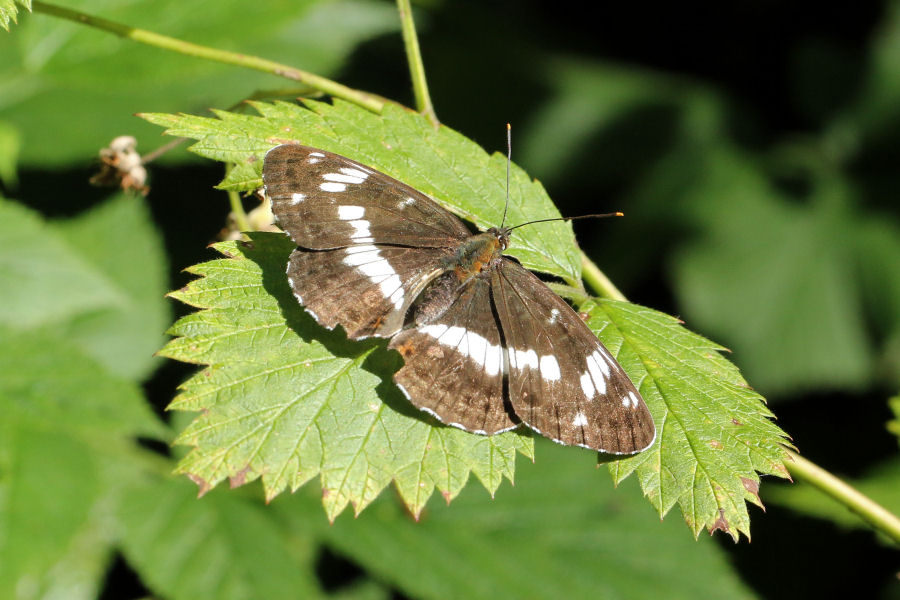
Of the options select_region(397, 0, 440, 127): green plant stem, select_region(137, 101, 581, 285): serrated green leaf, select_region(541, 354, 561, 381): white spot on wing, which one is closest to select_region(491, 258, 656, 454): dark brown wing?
select_region(541, 354, 561, 381): white spot on wing

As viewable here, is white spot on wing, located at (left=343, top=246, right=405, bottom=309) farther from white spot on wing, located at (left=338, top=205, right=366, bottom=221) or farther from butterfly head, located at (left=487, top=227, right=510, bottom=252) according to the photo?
butterfly head, located at (left=487, top=227, right=510, bottom=252)

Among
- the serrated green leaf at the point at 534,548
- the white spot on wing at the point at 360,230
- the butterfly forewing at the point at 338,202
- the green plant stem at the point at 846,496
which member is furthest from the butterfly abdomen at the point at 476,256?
the serrated green leaf at the point at 534,548

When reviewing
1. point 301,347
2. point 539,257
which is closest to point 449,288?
point 539,257

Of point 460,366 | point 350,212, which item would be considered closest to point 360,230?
point 350,212

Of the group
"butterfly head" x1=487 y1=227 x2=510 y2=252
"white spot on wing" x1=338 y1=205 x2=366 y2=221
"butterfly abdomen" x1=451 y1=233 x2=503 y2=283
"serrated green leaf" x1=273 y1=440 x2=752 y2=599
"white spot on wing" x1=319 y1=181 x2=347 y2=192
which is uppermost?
"white spot on wing" x1=319 y1=181 x2=347 y2=192

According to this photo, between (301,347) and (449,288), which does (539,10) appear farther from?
(301,347)

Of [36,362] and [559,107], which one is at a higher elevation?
[559,107]
